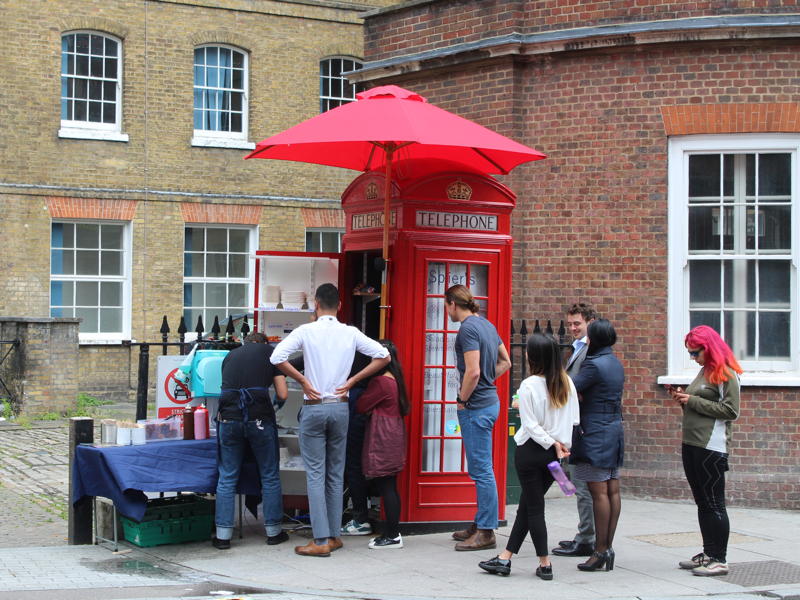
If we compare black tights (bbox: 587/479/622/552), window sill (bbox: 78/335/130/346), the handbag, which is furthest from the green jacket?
window sill (bbox: 78/335/130/346)

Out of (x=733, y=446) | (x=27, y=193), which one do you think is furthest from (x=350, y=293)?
(x=27, y=193)

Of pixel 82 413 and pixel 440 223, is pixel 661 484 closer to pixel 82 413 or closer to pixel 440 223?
pixel 440 223

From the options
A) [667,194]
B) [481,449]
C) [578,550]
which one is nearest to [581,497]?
[578,550]

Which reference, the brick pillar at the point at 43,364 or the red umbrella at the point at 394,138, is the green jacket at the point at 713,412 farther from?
the brick pillar at the point at 43,364

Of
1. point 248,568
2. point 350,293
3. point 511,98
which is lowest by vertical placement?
point 248,568

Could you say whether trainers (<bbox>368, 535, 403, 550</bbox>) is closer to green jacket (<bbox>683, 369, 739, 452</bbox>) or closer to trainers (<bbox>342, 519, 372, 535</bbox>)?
trainers (<bbox>342, 519, 372, 535</bbox>)

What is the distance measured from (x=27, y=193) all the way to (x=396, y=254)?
12874 millimetres

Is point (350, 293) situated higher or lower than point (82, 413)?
higher

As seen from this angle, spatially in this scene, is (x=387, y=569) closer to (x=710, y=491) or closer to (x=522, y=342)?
(x=710, y=491)

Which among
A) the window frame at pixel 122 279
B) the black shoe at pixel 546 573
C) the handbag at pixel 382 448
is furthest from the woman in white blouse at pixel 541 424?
the window frame at pixel 122 279

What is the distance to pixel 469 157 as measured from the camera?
991 centimetres

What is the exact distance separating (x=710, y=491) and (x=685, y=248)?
3.83 m

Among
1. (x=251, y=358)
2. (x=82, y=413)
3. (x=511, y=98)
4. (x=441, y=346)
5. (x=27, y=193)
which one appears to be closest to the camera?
(x=251, y=358)

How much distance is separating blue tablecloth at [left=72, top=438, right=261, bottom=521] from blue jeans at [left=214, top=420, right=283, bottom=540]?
0.52 feet
